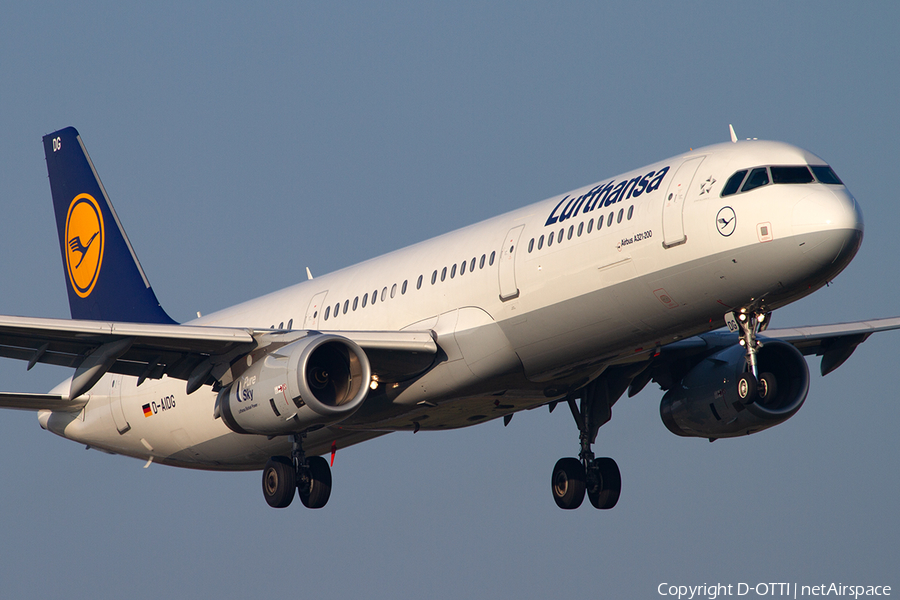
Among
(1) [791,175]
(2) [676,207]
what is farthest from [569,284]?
(1) [791,175]

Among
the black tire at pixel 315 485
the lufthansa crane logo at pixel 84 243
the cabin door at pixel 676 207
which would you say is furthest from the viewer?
the lufthansa crane logo at pixel 84 243

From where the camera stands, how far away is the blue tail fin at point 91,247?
37.7m

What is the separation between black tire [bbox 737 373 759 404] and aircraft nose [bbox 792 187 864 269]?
298cm

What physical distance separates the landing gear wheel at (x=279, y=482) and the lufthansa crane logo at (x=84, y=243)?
11682 mm

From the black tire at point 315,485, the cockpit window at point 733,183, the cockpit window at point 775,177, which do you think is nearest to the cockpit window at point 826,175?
the cockpit window at point 775,177

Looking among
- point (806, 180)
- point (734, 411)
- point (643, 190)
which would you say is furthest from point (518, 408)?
point (806, 180)

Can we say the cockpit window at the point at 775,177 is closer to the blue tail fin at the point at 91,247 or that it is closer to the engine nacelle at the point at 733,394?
the engine nacelle at the point at 733,394

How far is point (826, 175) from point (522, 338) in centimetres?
707

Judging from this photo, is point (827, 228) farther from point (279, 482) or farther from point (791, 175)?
point (279, 482)

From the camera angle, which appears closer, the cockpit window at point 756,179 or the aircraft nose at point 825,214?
the aircraft nose at point 825,214

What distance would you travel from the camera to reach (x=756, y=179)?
23.4 meters

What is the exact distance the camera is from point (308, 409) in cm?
2558

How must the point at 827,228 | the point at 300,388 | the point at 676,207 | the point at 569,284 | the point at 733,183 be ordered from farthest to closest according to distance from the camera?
the point at 300,388, the point at 569,284, the point at 676,207, the point at 733,183, the point at 827,228

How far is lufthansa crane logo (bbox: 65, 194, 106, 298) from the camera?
3881 centimetres
